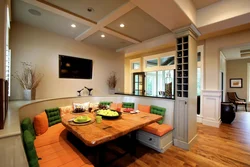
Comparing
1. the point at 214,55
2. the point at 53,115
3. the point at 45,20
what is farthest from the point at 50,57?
the point at 214,55

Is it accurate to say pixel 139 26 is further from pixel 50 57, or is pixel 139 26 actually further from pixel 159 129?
pixel 50 57

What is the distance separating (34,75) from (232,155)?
5028 mm

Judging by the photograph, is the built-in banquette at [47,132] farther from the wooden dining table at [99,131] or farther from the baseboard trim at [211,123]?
the baseboard trim at [211,123]

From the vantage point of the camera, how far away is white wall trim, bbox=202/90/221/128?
4.27 meters

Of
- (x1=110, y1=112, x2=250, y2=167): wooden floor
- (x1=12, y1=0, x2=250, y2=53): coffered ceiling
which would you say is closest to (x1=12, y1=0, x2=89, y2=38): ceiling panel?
(x1=12, y1=0, x2=250, y2=53): coffered ceiling

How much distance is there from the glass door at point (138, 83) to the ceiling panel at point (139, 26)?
10.1 feet

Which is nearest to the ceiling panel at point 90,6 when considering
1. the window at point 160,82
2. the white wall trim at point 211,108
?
the window at point 160,82

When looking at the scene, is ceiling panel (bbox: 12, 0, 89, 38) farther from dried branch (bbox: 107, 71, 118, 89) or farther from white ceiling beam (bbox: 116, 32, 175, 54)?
dried branch (bbox: 107, 71, 118, 89)

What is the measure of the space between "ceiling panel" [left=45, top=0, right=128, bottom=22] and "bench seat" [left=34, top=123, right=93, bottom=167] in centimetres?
242

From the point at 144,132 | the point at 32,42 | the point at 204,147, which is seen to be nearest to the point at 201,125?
the point at 204,147

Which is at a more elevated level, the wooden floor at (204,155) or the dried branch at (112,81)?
the dried branch at (112,81)

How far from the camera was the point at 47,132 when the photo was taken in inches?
93.4

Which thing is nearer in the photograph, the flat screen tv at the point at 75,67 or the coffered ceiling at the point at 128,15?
the coffered ceiling at the point at 128,15

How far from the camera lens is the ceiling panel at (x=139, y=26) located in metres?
2.59
